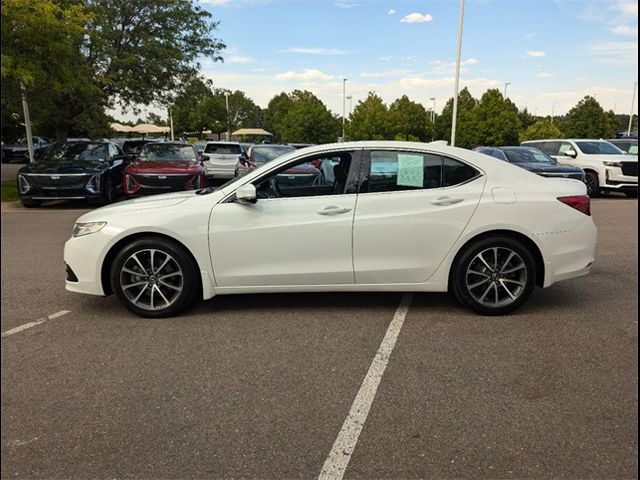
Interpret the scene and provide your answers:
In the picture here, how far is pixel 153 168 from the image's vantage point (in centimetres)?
1185

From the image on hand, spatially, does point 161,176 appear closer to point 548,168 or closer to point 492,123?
point 548,168

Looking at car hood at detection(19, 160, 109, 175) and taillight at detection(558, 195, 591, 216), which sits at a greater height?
taillight at detection(558, 195, 591, 216)

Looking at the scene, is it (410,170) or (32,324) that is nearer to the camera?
(32,324)

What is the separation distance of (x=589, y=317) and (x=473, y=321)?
1054 millimetres

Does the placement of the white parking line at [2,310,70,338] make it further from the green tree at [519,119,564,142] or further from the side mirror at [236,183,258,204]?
the green tree at [519,119,564,142]

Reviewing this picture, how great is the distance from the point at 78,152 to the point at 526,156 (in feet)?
39.5

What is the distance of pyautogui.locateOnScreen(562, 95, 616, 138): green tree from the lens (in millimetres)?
44219

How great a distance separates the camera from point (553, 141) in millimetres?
17094

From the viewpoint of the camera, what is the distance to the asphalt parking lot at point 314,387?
8.39 feet

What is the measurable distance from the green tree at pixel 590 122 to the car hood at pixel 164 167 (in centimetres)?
4178

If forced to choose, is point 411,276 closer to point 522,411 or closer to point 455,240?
point 455,240

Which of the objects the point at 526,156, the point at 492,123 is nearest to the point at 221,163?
the point at 526,156

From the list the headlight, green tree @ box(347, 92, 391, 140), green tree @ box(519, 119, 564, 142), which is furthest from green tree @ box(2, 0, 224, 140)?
→ green tree @ box(519, 119, 564, 142)

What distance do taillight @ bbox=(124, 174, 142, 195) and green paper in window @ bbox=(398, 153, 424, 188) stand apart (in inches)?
337
